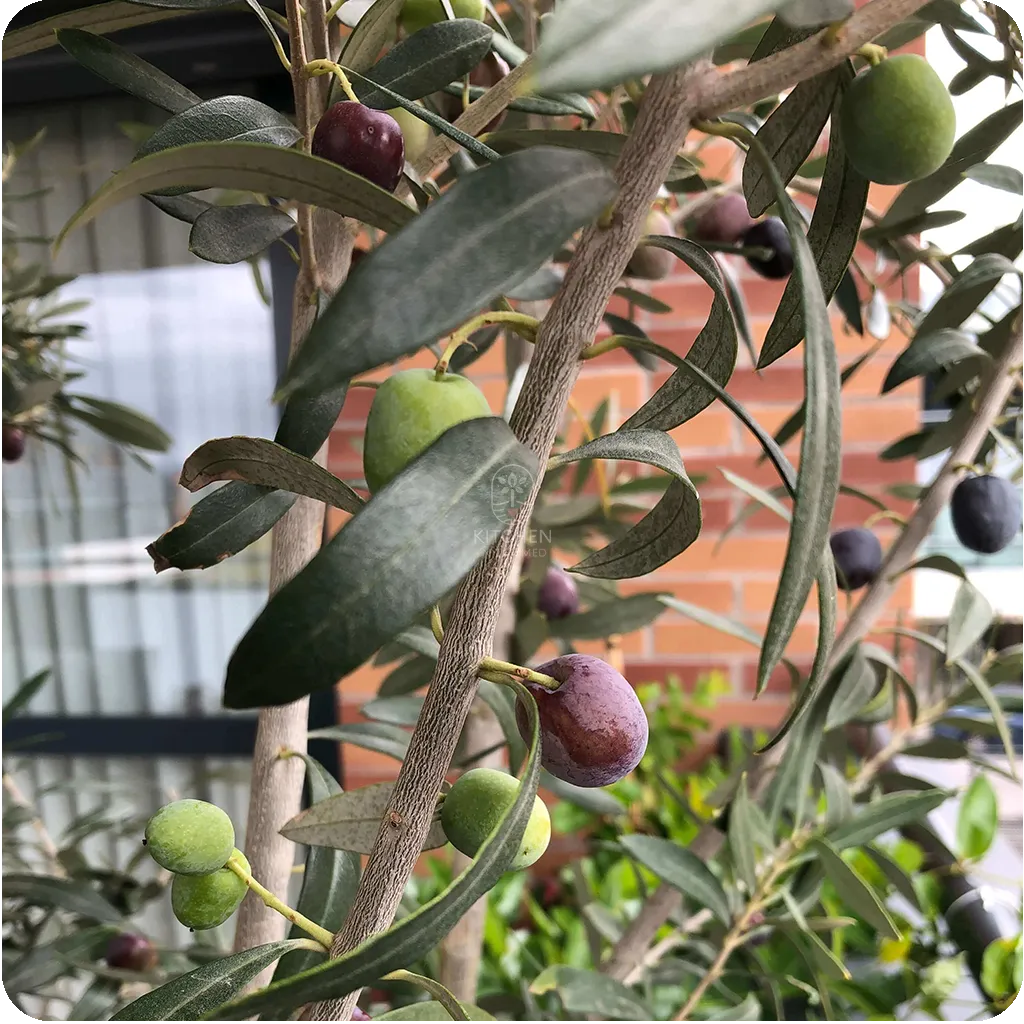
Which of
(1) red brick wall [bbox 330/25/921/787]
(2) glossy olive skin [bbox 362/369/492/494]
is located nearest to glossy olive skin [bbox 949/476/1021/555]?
(2) glossy olive skin [bbox 362/369/492/494]

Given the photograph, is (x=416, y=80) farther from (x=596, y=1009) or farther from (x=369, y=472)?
(x=596, y=1009)

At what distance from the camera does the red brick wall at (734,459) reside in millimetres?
1404

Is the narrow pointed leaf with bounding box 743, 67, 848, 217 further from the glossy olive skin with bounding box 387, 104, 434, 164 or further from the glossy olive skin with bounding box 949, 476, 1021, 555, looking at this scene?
the glossy olive skin with bounding box 949, 476, 1021, 555

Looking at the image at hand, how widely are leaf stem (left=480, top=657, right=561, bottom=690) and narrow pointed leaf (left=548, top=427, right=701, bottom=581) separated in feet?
0.15

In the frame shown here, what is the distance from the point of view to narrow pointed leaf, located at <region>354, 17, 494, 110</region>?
0.32 meters

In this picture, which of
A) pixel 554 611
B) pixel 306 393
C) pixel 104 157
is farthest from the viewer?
pixel 104 157

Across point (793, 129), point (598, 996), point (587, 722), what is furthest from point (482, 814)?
point (598, 996)

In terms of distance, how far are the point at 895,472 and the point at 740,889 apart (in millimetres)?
1014

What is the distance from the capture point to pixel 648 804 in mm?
1235

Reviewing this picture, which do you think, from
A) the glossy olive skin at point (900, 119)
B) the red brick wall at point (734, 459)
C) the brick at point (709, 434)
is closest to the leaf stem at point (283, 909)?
the glossy olive skin at point (900, 119)

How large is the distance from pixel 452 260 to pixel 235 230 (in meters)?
0.19

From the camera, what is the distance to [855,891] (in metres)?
0.54

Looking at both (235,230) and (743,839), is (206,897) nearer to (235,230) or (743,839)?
(235,230)

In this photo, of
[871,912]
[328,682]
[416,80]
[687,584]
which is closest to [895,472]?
[687,584]
